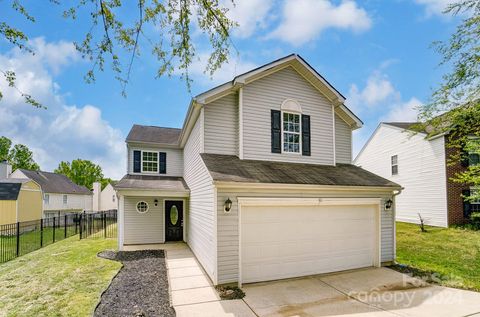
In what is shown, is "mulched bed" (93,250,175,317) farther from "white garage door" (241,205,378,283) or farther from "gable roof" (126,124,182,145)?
"gable roof" (126,124,182,145)

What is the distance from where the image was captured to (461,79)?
8352mm

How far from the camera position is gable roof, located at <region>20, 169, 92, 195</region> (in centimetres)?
2683

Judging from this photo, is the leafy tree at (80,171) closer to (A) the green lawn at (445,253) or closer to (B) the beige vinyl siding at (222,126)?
(B) the beige vinyl siding at (222,126)

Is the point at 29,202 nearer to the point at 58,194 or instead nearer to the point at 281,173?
the point at 58,194

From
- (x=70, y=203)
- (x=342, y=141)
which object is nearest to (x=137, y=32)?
(x=342, y=141)

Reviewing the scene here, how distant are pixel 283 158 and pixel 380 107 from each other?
11348 millimetres

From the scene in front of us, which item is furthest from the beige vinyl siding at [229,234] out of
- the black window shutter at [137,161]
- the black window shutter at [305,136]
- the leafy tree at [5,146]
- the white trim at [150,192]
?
the leafy tree at [5,146]

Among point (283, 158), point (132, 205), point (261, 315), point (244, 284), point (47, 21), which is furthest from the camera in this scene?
point (132, 205)

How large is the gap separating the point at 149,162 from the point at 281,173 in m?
8.65

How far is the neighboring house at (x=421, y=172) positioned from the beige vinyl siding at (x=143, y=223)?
1259cm

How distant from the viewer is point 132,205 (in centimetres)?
1284

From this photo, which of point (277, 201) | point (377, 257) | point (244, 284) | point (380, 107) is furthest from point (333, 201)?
point (380, 107)

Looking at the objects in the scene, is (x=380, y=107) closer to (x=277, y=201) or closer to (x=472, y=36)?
(x=472, y=36)

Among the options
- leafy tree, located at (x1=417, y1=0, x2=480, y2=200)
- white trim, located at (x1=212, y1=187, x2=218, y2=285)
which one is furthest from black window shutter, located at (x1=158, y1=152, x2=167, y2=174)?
leafy tree, located at (x1=417, y1=0, x2=480, y2=200)
